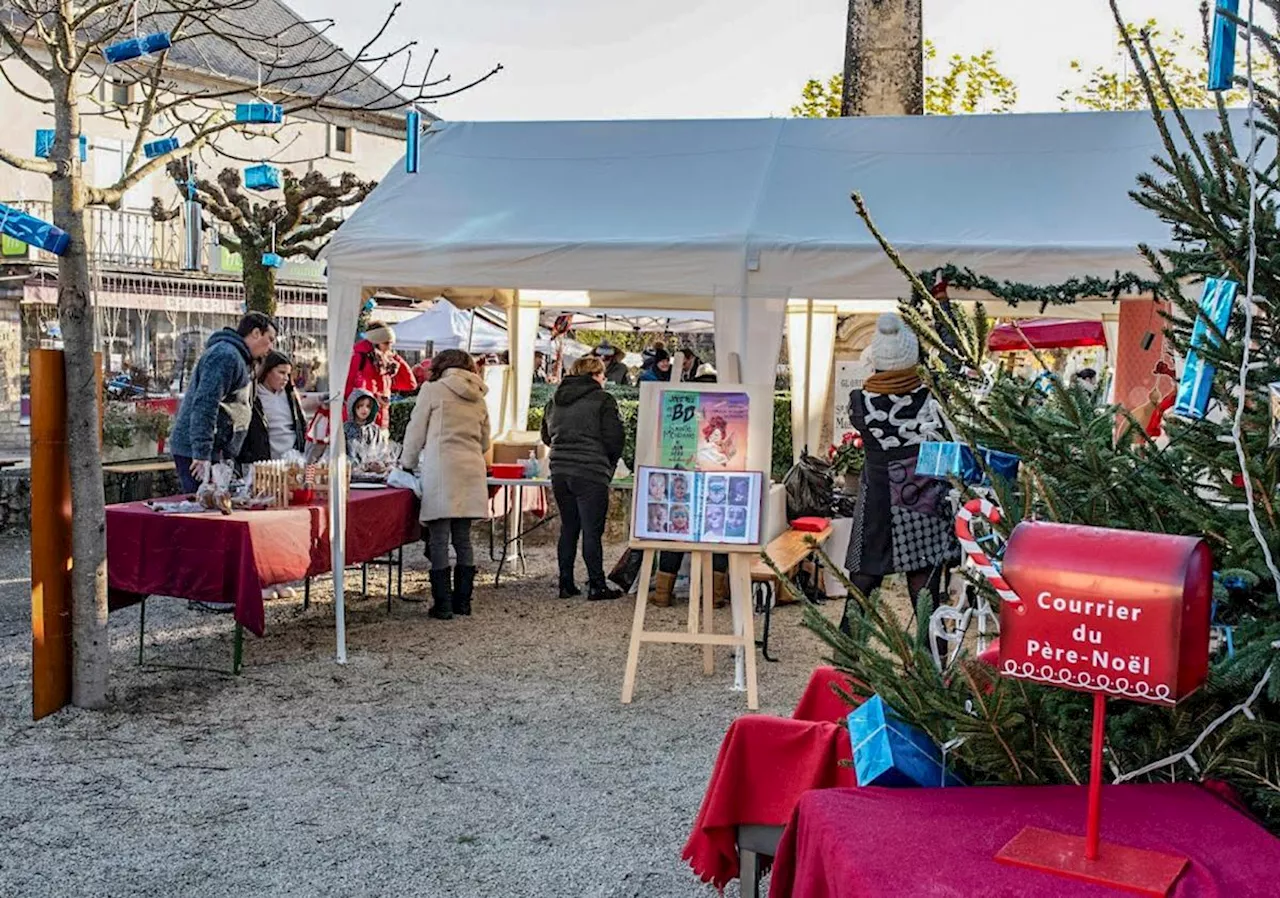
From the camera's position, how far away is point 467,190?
24.2 ft

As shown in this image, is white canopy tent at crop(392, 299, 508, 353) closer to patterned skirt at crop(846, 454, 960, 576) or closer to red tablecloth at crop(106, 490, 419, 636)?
red tablecloth at crop(106, 490, 419, 636)

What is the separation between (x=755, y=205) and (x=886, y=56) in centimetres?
490

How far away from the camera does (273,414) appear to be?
7.94 metres

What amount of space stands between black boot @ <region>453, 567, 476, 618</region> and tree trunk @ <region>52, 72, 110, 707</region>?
2.66 meters

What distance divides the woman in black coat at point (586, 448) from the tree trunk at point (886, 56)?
4.16 meters

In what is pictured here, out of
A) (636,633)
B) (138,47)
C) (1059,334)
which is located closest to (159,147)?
(138,47)

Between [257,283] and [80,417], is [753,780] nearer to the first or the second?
[80,417]

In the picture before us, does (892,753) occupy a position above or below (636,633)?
above

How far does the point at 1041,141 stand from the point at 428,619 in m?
4.44

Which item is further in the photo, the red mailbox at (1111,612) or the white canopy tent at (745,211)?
the white canopy tent at (745,211)

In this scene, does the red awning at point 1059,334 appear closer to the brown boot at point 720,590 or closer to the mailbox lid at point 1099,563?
the brown boot at point 720,590

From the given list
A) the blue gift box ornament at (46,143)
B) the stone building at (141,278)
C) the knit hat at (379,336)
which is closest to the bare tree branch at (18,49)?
the blue gift box ornament at (46,143)

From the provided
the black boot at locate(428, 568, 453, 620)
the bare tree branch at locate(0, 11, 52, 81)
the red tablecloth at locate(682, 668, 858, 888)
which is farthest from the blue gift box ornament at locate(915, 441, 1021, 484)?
the black boot at locate(428, 568, 453, 620)

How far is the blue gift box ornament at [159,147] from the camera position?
236 inches
